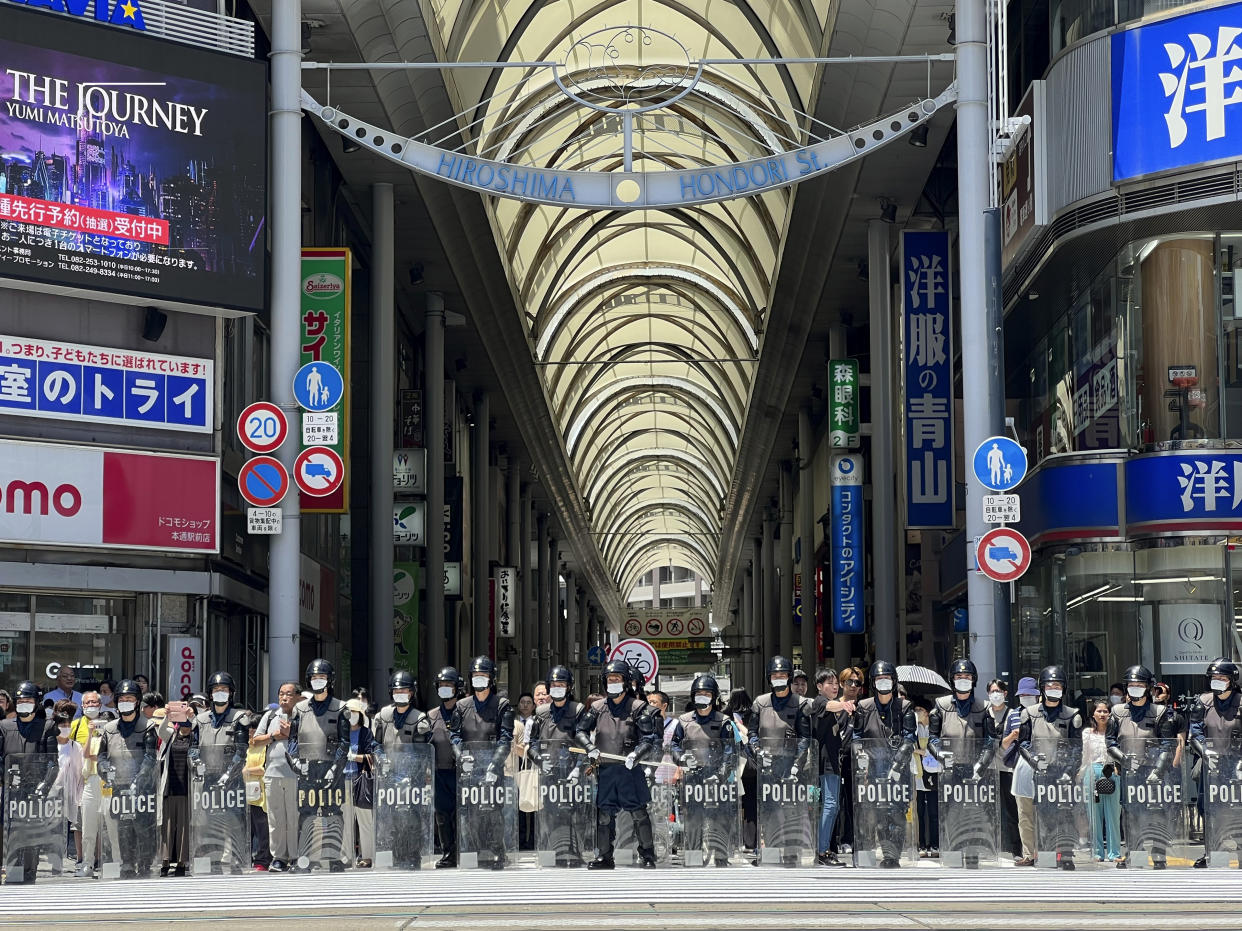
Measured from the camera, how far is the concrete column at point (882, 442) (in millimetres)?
35312

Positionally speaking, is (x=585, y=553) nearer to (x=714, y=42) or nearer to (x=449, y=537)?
(x=449, y=537)

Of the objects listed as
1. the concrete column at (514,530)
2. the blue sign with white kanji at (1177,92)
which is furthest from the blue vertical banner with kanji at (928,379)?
the concrete column at (514,530)

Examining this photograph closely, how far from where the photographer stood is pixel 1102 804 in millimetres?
17344

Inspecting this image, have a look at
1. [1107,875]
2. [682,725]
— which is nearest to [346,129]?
[682,725]

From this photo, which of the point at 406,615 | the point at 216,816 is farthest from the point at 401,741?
the point at 406,615

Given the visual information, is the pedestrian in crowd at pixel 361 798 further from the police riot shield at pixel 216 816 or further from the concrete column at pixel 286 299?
the concrete column at pixel 286 299

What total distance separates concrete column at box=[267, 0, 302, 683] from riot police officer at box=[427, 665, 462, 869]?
3838mm

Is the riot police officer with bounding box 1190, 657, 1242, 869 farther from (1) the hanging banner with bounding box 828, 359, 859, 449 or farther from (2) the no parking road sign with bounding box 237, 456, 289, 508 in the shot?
(1) the hanging banner with bounding box 828, 359, 859, 449

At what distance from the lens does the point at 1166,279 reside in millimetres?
24031

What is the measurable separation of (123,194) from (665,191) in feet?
21.9

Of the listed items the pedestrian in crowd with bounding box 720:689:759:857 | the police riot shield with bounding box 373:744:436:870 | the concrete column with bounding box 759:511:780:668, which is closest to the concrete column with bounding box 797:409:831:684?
the concrete column with bounding box 759:511:780:668

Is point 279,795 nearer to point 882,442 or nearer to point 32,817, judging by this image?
point 32,817

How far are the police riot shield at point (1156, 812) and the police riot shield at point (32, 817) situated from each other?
9791 millimetres

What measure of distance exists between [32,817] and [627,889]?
5.78 metres
